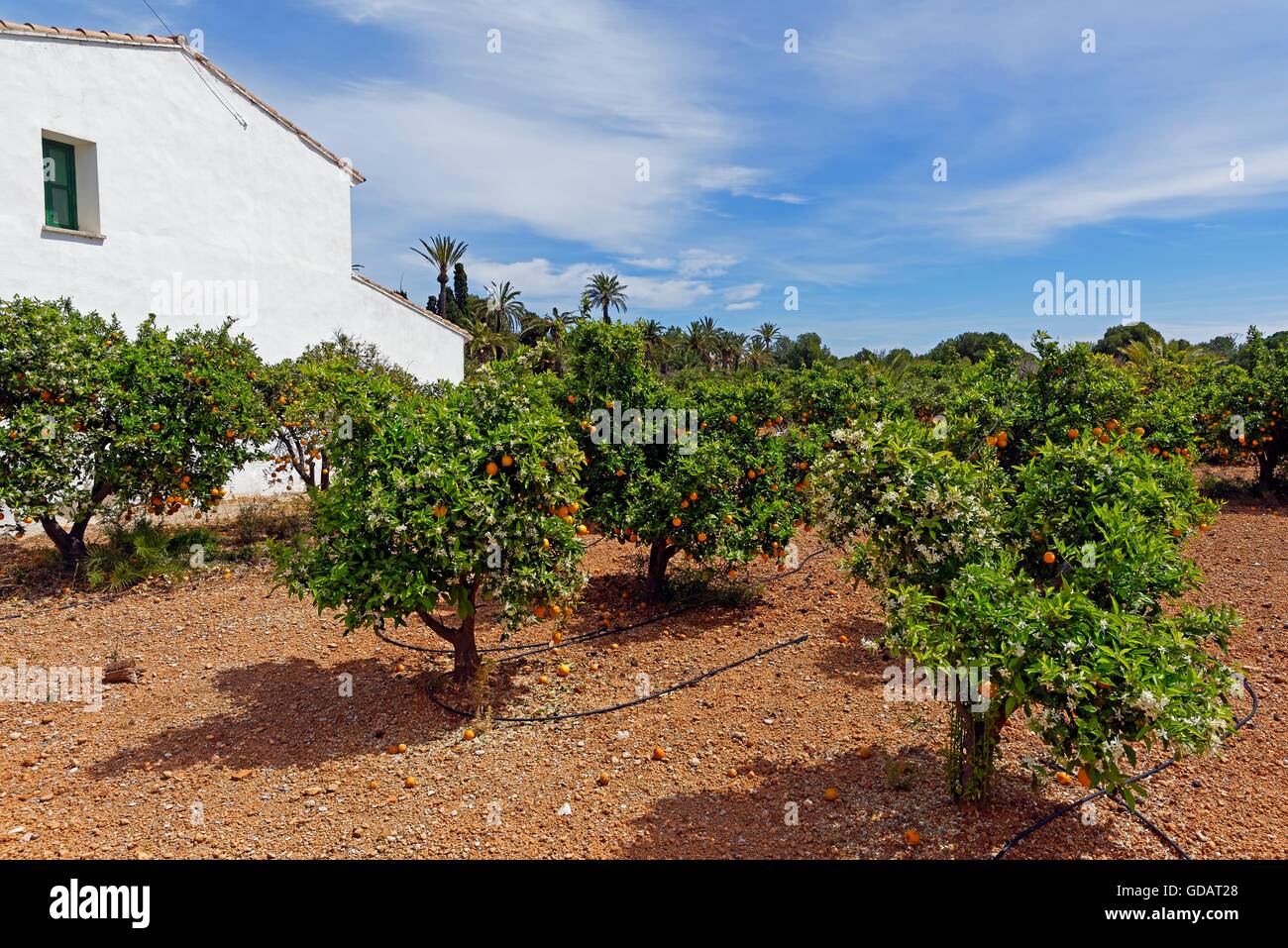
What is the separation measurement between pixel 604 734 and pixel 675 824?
135cm

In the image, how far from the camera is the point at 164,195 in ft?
49.6

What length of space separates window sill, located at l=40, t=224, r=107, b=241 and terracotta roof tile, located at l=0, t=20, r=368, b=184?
10.6 feet

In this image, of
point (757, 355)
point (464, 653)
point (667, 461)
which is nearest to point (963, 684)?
point (464, 653)

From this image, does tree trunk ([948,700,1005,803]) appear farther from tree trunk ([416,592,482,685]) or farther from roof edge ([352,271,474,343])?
roof edge ([352,271,474,343])

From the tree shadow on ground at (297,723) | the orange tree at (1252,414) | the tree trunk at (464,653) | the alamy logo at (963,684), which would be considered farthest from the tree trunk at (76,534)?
the orange tree at (1252,414)

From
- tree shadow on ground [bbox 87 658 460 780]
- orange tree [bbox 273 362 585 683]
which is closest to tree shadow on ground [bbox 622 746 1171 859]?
orange tree [bbox 273 362 585 683]

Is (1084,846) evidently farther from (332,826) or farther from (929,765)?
(332,826)

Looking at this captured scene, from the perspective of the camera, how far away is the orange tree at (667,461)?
26.6 feet

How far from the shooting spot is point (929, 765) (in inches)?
202

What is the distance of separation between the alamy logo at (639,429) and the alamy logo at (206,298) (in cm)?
1088

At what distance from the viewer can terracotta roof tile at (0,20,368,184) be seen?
1282 cm

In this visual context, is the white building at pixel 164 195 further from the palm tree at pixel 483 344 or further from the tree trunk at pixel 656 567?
the palm tree at pixel 483 344

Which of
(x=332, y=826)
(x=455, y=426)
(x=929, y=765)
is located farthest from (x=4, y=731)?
(x=929, y=765)

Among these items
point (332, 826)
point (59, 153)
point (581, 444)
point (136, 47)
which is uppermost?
point (136, 47)
